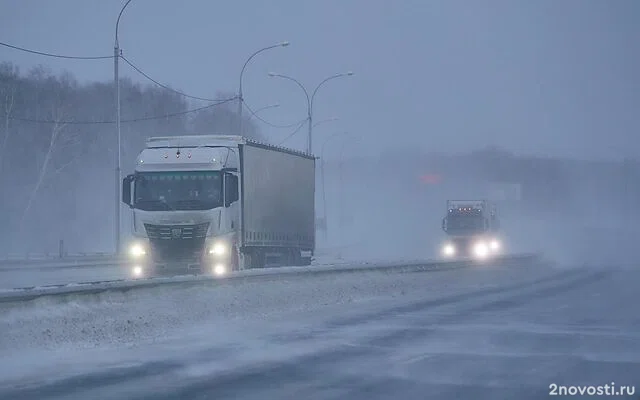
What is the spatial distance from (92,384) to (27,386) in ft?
2.77

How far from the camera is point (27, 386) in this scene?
45.9ft

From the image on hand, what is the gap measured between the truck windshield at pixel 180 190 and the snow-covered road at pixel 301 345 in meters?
3.80

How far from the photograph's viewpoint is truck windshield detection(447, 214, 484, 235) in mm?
60812

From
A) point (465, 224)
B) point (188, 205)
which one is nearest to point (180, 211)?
point (188, 205)

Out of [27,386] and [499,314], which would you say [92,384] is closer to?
[27,386]

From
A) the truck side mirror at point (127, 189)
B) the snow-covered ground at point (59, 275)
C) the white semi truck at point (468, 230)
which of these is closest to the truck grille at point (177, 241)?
the truck side mirror at point (127, 189)

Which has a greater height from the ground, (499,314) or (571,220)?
(571,220)

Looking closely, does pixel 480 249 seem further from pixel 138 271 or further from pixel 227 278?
pixel 227 278

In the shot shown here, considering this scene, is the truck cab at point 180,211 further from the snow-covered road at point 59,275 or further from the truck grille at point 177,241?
the snow-covered road at point 59,275

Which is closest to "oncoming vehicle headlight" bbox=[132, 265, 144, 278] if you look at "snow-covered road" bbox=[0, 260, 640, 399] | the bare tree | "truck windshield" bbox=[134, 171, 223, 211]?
"truck windshield" bbox=[134, 171, 223, 211]

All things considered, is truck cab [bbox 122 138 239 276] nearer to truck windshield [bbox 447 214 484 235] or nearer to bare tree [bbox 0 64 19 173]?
truck windshield [bbox 447 214 484 235]

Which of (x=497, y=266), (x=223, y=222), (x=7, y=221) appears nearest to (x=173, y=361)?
(x=223, y=222)

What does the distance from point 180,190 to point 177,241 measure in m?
1.42

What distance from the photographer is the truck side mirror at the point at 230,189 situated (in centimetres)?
3036
